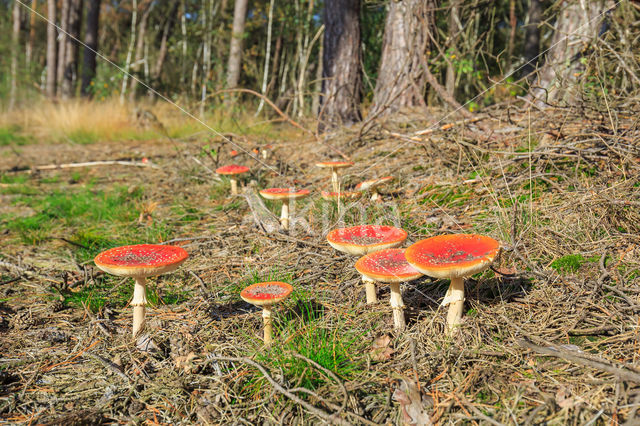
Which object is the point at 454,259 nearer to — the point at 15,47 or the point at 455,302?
the point at 455,302

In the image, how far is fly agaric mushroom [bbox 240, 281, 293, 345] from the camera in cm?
219

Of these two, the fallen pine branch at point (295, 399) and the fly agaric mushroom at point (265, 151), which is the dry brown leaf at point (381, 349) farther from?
the fly agaric mushroom at point (265, 151)

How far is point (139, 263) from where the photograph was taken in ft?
7.30

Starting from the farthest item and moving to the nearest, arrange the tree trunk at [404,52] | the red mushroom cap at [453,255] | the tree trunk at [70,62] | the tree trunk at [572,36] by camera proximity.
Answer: the tree trunk at [70,62] → the tree trunk at [404,52] → the tree trunk at [572,36] → the red mushroom cap at [453,255]

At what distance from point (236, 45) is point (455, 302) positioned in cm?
1029

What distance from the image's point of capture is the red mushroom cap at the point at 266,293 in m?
2.19

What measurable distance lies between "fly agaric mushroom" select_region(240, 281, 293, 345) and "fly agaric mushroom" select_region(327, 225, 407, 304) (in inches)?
15.9

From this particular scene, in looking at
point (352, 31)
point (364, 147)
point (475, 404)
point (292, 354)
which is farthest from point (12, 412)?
point (352, 31)

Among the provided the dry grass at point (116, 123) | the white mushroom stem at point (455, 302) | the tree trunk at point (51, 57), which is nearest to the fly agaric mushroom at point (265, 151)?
the dry grass at point (116, 123)

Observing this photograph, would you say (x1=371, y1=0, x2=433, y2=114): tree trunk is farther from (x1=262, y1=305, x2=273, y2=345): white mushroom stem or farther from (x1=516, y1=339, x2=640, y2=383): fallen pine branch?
(x1=516, y1=339, x2=640, y2=383): fallen pine branch

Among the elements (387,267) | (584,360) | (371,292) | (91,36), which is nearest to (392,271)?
(387,267)

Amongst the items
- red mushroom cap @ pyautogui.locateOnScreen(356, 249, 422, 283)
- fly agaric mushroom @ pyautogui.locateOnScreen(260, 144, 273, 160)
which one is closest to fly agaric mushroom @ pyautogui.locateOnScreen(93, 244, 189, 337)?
red mushroom cap @ pyautogui.locateOnScreen(356, 249, 422, 283)

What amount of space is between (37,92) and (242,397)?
71.5 ft

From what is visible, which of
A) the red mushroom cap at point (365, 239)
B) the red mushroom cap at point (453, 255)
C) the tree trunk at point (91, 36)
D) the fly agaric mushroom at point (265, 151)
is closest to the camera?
the red mushroom cap at point (453, 255)
